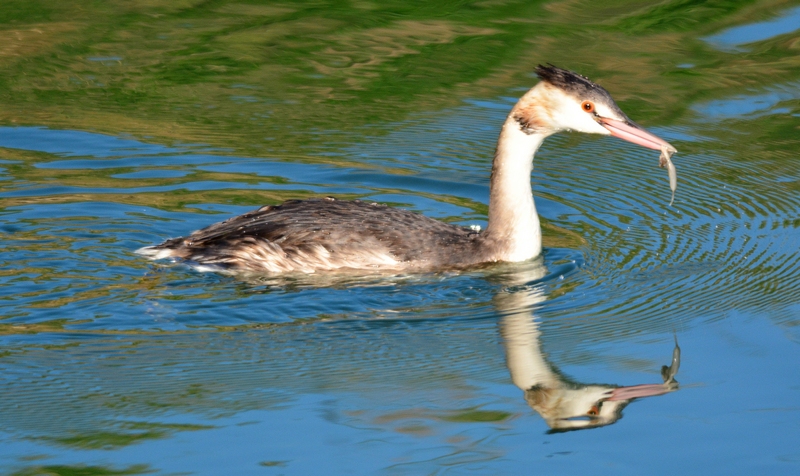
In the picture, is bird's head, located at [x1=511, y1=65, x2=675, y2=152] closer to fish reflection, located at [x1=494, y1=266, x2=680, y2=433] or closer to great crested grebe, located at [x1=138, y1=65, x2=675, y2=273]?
great crested grebe, located at [x1=138, y1=65, x2=675, y2=273]

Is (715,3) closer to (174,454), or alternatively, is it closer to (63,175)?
(63,175)

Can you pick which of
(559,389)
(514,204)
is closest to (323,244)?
(514,204)

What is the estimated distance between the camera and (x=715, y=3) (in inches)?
537

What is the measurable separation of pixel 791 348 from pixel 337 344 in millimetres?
2667

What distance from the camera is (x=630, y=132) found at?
787 centimetres

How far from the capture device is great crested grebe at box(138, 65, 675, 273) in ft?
27.1

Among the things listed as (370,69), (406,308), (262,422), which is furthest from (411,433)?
(370,69)

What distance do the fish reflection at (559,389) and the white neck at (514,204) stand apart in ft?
4.28

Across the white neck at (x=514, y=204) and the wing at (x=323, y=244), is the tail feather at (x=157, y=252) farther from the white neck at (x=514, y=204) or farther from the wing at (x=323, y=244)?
the white neck at (x=514, y=204)

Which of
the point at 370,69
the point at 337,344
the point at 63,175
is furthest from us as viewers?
the point at 370,69

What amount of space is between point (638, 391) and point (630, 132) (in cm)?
232

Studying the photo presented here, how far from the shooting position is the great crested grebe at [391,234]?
27.1 feet

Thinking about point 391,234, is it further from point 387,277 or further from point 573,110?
point 573,110

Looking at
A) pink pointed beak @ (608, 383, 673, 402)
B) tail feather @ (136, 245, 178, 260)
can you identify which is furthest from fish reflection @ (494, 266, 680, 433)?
Answer: tail feather @ (136, 245, 178, 260)
